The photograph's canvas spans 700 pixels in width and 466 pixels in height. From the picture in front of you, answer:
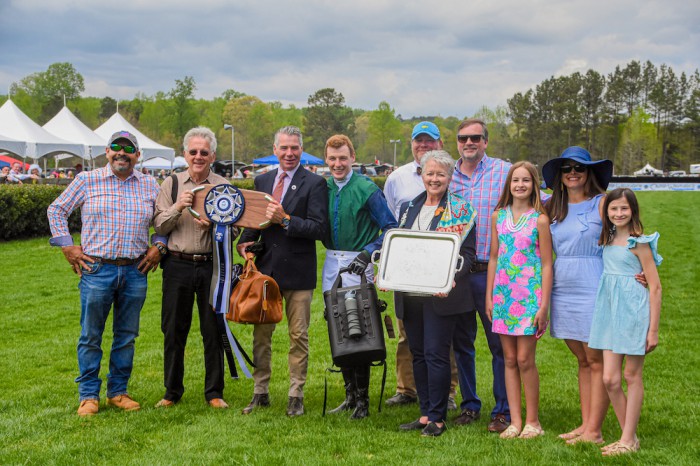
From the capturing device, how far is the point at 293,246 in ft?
17.9

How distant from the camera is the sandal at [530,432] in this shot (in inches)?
190

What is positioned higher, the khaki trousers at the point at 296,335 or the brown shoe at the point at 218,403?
the khaki trousers at the point at 296,335

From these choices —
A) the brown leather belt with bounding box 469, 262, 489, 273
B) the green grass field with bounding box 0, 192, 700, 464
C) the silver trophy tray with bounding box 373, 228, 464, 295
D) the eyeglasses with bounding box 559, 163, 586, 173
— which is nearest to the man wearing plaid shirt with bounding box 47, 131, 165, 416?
the green grass field with bounding box 0, 192, 700, 464

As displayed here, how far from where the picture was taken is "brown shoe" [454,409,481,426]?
17.3 feet

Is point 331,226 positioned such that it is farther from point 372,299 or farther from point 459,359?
point 459,359

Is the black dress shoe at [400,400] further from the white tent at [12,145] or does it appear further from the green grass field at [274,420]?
the white tent at [12,145]

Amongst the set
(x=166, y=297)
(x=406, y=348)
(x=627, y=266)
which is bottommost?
→ (x=406, y=348)

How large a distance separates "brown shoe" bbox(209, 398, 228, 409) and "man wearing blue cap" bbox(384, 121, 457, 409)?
139 cm

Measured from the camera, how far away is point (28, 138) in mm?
27219

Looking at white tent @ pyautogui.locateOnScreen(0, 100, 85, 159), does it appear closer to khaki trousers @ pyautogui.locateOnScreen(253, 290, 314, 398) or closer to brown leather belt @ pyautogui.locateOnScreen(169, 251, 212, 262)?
brown leather belt @ pyautogui.locateOnScreen(169, 251, 212, 262)

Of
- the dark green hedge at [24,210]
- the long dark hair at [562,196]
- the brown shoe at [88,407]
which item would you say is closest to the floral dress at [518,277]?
the long dark hair at [562,196]

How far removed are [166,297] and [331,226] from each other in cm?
145

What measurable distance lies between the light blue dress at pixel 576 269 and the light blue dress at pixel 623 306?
0.12 meters

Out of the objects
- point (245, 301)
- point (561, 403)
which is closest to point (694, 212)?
point (561, 403)
